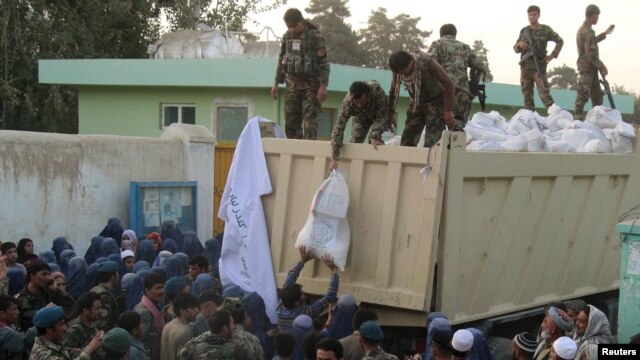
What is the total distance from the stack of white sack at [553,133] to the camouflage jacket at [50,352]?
3.72 m

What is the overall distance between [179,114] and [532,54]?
25.1ft

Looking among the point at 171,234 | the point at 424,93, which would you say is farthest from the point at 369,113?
the point at 171,234

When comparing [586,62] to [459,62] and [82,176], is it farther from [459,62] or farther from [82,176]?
[82,176]

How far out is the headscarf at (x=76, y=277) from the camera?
7844mm

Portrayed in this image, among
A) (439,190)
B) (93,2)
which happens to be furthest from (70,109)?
(439,190)

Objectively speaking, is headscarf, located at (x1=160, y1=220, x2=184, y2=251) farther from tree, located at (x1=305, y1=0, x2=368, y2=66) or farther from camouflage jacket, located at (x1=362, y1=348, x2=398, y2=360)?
tree, located at (x1=305, y1=0, x2=368, y2=66)

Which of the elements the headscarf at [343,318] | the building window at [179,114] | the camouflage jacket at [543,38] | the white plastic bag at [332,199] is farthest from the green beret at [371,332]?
the building window at [179,114]

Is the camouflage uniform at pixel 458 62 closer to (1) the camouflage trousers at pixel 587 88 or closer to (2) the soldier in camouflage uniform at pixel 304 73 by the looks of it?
(2) the soldier in camouflage uniform at pixel 304 73

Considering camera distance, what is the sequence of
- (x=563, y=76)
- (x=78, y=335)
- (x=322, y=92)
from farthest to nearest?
(x=563, y=76) → (x=322, y=92) → (x=78, y=335)

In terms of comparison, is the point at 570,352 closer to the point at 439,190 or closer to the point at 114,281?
the point at 439,190

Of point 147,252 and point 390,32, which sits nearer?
point 147,252

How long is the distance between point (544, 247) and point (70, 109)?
1585cm

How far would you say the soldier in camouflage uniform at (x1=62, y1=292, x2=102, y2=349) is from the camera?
586cm

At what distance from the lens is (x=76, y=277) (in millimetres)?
7953
